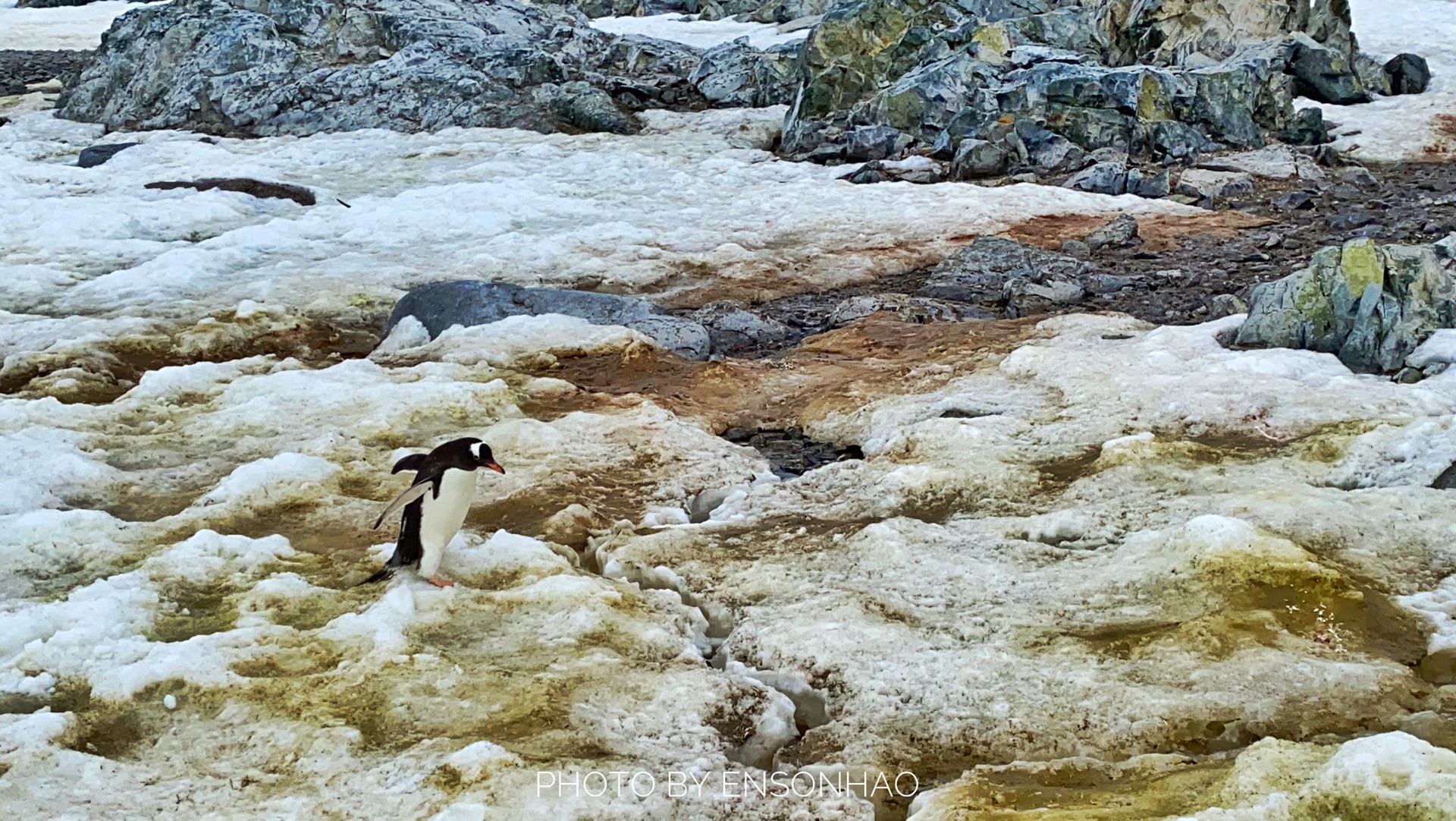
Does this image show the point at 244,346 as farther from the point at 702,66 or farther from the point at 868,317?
the point at 702,66

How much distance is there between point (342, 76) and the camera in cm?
2047

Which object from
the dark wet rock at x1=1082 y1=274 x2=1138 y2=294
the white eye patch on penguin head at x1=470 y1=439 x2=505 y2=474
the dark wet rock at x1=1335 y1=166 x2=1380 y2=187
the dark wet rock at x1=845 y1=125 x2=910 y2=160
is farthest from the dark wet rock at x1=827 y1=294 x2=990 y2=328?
the dark wet rock at x1=1335 y1=166 x2=1380 y2=187

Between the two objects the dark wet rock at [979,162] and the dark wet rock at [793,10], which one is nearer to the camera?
the dark wet rock at [979,162]

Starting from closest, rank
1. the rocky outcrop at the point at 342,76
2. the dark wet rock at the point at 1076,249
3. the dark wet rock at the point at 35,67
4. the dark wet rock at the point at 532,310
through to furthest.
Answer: the dark wet rock at the point at 532,310 < the dark wet rock at the point at 1076,249 < the rocky outcrop at the point at 342,76 < the dark wet rock at the point at 35,67

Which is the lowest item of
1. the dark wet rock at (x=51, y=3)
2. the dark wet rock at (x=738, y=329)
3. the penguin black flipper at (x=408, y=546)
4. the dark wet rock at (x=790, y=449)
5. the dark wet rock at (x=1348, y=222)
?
the dark wet rock at (x=738, y=329)

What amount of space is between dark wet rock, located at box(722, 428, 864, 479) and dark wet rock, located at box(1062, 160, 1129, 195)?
8.77 meters

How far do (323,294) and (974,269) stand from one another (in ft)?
20.1

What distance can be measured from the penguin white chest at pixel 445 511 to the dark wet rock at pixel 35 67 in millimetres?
21450

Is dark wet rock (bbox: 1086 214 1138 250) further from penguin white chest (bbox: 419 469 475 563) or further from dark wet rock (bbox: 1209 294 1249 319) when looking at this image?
penguin white chest (bbox: 419 469 475 563)

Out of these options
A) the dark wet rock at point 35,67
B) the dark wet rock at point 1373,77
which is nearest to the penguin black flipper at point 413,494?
the dark wet rock at point 1373,77

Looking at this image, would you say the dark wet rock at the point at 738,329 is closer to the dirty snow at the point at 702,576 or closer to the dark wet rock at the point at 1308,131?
the dirty snow at the point at 702,576

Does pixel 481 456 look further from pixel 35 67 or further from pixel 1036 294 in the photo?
pixel 35 67

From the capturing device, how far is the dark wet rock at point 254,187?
48.1 feet

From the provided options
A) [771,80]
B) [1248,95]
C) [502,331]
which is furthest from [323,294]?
[1248,95]
